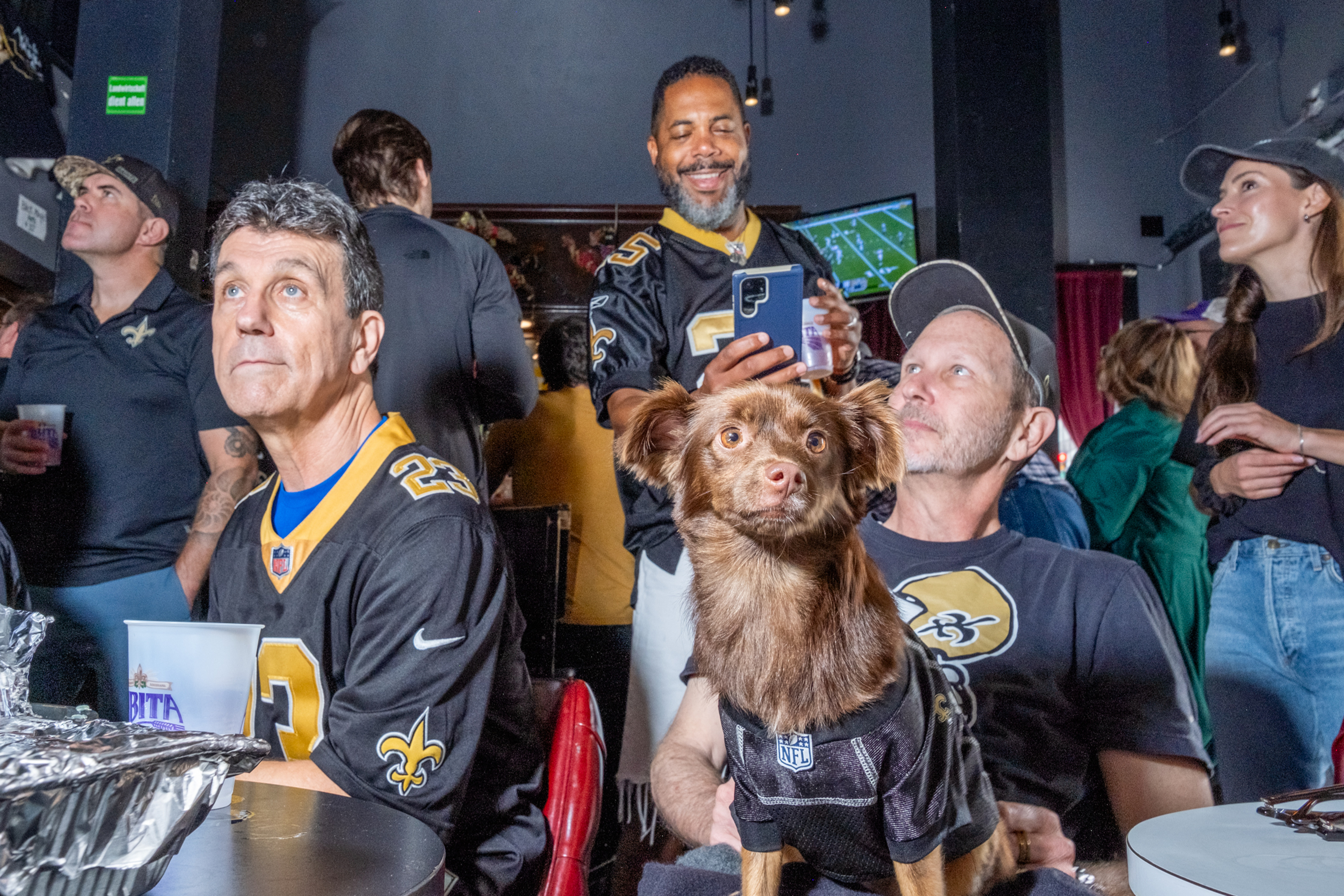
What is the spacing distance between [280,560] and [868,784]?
923mm

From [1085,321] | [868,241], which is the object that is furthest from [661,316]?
[1085,321]

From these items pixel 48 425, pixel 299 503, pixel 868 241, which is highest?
pixel 868 241

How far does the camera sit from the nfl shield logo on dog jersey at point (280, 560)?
1.47 meters

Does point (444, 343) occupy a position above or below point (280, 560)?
above

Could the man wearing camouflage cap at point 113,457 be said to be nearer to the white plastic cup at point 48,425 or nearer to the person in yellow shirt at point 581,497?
the white plastic cup at point 48,425

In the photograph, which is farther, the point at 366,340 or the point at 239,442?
the point at 239,442

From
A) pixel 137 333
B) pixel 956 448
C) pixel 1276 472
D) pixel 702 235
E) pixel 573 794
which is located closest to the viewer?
pixel 573 794

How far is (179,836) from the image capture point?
0.72 metres

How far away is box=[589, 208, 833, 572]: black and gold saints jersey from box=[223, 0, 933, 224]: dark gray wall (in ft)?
18.1

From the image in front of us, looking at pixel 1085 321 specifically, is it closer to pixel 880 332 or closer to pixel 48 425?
pixel 880 332

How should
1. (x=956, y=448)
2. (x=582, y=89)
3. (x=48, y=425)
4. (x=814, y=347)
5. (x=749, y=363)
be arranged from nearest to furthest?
(x=956, y=448), (x=749, y=363), (x=814, y=347), (x=48, y=425), (x=582, y=89)

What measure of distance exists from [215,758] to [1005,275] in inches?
160

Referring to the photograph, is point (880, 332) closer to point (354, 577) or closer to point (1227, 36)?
point (1227, 36)

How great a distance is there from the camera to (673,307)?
240 cm
